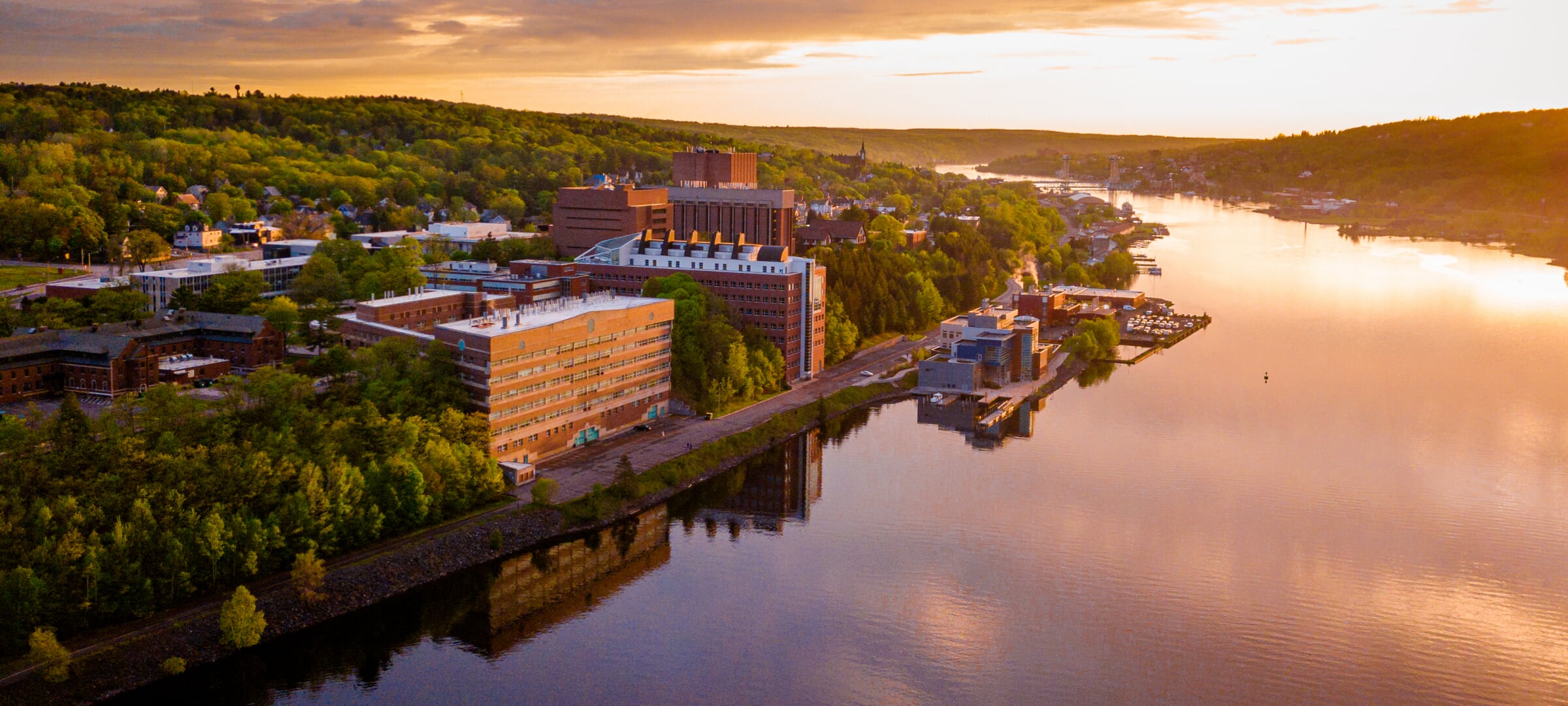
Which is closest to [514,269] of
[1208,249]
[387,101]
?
[1208,249]

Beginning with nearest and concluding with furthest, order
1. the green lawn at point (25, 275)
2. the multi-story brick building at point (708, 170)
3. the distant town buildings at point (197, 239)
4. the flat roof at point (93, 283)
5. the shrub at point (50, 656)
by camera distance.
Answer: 1. the shrub at point (50, 656)
2. the flat roof at point (93, 283)
3. the green lawn at point (25, 275)
4. the distant town buildings at point (197, 239)
5. the multi-story brick building at point (708, 170)

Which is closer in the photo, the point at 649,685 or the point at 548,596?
the point at 649,685

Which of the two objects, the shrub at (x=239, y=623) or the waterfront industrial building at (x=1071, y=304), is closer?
the shrub at (x=239, y=623)

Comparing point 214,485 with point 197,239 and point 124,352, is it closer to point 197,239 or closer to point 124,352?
point 124,352

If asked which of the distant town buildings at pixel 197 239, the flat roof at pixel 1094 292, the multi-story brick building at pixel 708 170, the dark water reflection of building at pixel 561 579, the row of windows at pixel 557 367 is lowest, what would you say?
the dark water reflection of building at pixel 561 579

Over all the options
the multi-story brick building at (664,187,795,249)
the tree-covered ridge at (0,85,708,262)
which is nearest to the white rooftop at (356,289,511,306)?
the multi-story brick building at (664,187,795,249)

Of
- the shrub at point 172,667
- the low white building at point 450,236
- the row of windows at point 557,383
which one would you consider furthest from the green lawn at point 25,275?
the shrub at point 172,667

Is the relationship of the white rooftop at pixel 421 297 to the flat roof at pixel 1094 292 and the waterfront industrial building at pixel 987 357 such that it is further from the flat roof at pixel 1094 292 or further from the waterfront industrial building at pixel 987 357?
the flat roof at pixel 1094 292

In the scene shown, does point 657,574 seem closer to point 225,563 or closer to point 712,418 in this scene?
point 225,563
